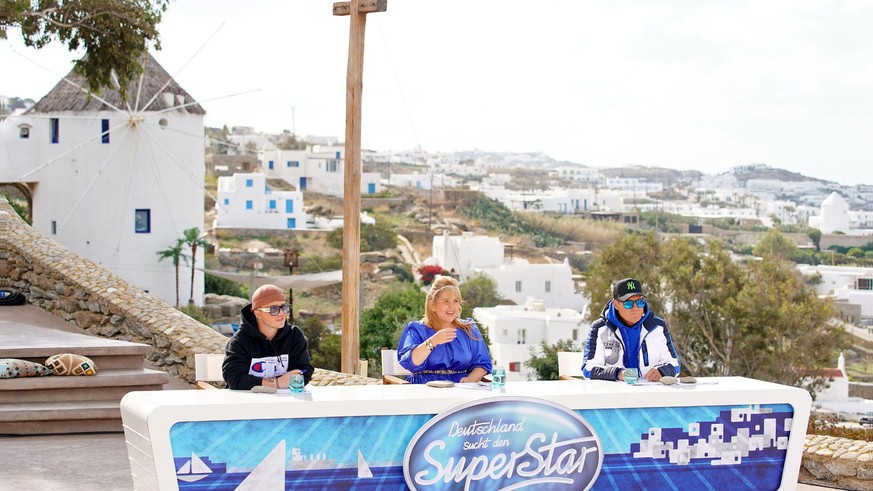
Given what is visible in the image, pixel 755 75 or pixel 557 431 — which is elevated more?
pixel 755 75

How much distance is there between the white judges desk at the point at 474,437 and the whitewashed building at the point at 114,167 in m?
48.7

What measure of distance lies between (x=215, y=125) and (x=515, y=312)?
88143 millimetres

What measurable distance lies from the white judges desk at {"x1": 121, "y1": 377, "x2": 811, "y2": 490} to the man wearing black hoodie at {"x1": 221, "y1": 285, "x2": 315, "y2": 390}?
189 millimetres

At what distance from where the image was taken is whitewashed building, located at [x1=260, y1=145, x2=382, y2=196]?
390 feet

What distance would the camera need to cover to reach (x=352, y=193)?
12.7m

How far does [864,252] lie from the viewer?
12738 cm

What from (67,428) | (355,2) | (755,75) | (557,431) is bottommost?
(67,428)

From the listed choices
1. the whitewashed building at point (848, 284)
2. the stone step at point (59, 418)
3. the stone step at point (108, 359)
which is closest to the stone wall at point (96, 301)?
the stone step at point (108, 359)

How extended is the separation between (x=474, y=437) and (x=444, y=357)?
1038 millimetres

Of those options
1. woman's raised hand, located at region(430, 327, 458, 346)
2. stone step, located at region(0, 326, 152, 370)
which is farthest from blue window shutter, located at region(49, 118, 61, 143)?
woman's raised hand, located at region(430, 327, 458, 346)

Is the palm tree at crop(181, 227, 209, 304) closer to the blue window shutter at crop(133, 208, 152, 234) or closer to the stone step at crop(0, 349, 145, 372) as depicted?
the blue window shutter at crop(133, 208, 152, 234)

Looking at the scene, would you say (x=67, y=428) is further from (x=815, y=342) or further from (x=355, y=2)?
(x=815, y=342)

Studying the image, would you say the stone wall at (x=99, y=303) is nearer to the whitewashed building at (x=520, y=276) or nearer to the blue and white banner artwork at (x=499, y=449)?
the blue and white banner artwork at (x=499, y=449)

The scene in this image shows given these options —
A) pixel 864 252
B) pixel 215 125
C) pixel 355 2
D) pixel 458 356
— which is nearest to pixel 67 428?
pixel 458 356
